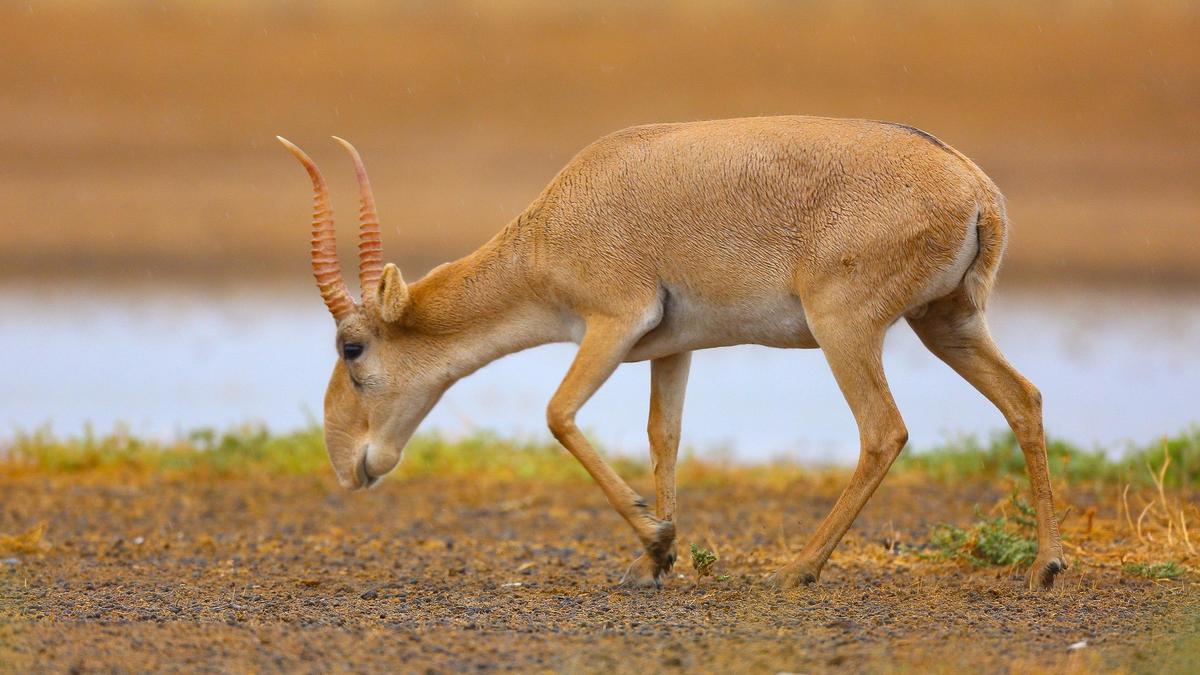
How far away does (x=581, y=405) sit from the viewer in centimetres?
751

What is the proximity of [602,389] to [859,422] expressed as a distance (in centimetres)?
988

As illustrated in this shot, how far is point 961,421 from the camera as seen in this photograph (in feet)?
47.0

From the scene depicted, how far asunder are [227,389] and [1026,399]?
9.84m

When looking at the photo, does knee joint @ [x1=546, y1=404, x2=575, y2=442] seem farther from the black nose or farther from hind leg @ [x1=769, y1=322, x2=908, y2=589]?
the black nose

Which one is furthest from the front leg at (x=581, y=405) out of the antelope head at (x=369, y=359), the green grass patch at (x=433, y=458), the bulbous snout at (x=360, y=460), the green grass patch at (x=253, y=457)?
the green grass patch at (x=253, y=457)

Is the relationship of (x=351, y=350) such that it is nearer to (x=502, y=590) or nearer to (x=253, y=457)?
(x=502, y=590)

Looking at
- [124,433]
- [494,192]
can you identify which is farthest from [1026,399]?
[494,192]

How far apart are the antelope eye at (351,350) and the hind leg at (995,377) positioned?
102 inches

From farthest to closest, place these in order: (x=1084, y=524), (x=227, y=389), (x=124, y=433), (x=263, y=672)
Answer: (x=227, y=389) < (x=124, y=433) < (x=1084, y=524) < (x=263, y=672)

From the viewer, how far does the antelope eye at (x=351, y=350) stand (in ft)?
27.1

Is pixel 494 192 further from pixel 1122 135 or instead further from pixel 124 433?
pixel 124 433

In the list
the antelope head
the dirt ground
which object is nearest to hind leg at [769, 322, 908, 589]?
the dirt ground

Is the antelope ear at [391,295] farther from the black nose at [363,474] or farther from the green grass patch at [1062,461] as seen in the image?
the green grass patch at [1062,461]

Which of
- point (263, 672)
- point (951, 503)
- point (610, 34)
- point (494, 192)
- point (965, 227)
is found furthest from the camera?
point (610, 34)
